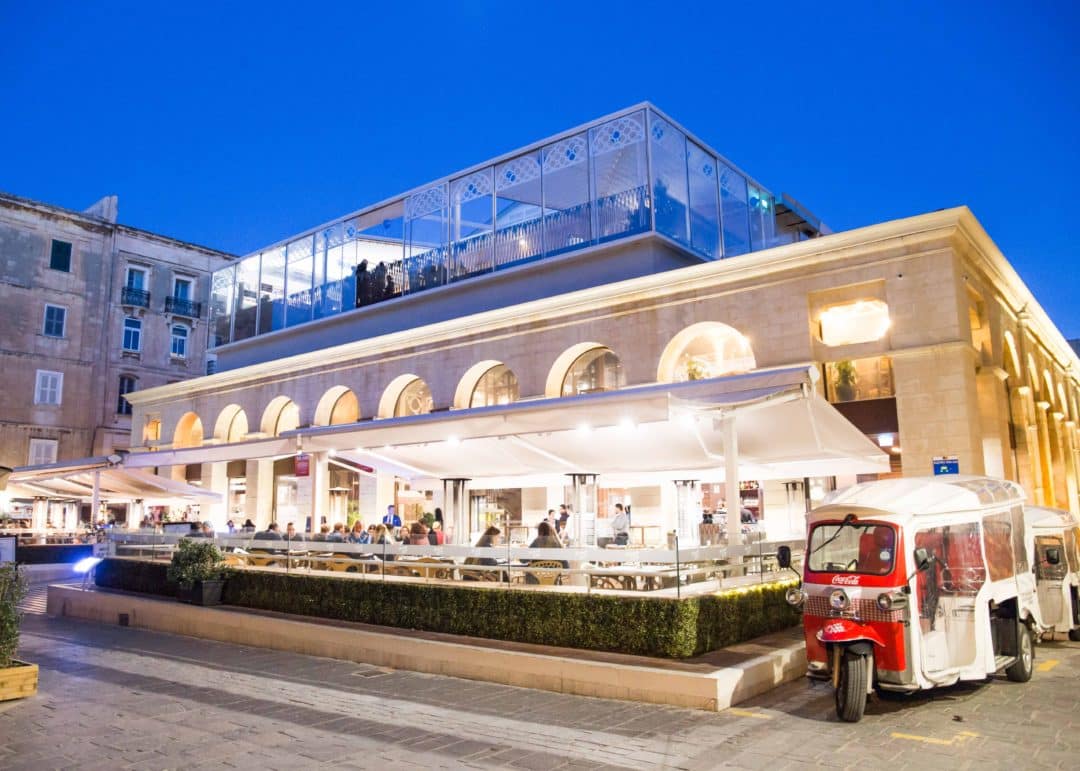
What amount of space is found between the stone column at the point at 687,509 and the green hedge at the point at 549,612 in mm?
7031

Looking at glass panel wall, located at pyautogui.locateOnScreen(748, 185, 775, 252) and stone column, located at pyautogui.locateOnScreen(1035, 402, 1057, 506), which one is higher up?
glass panel wall, located at pyautogui.locateOnScreen(748, 185, 775, 252)

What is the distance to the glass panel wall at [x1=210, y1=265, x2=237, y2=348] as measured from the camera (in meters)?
33.7

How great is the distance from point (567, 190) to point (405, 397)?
8.66 m

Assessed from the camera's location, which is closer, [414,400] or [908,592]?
[908,592]

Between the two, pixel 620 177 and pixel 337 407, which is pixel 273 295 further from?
pixel 620 177

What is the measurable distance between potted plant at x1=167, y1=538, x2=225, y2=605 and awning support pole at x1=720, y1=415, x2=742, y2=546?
29.6 ft

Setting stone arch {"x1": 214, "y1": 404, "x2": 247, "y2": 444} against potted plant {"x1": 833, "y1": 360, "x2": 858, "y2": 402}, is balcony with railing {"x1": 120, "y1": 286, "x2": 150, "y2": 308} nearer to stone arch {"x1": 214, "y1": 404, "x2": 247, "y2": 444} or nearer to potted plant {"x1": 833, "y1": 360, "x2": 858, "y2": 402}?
stone arch {"x1": 214, "y1": 404, "x2": 247, "y2": 444}

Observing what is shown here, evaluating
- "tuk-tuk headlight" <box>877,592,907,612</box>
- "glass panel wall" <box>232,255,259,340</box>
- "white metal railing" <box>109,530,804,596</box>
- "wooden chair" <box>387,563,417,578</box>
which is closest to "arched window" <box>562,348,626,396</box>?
"white metal railing" <box>109,530,804,596</box>

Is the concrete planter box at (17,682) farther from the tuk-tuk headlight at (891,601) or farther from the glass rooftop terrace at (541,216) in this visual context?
the glass rooftop terrace at (541,216)

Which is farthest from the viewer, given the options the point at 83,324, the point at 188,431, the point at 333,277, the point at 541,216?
the point at 83,324

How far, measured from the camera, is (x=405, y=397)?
85.6 feet

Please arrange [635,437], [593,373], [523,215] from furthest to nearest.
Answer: [523,215], [593,373], [635,437]

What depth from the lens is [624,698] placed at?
26.5 feet

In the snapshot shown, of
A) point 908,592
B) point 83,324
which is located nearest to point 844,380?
point 908,592
